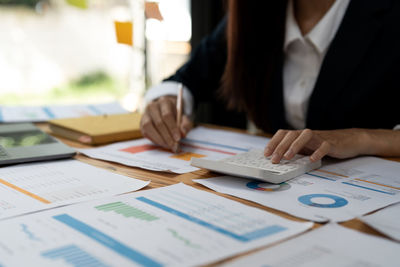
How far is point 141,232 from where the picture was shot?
441 millimetres

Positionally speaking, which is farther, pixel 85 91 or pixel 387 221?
pixel 85 91

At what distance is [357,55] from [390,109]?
0.56 ft

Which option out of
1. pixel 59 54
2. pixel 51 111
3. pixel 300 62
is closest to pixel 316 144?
pixel 300 62

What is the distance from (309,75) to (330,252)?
77cm

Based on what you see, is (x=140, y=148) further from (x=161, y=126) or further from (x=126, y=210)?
(x=126, y=210)

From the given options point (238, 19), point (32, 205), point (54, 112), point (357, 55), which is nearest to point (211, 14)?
point (238, 19)

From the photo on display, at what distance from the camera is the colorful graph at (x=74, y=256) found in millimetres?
371

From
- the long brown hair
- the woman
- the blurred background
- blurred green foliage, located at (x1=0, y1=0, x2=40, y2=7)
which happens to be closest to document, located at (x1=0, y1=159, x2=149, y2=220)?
the woman

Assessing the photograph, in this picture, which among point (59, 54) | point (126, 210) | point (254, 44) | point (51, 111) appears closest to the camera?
point (126, 210)

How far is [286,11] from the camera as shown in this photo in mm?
1177

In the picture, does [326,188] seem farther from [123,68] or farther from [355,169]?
[123,68]

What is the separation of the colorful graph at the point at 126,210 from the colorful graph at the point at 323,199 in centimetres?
20

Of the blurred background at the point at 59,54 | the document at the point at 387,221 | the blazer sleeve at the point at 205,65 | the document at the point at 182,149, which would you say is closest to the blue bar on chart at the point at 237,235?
the document at the point at 387,221

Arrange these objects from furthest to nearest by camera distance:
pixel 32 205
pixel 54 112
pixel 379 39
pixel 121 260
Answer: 1. pixel 54 112
2. pixel 379 39
3. pixel 32 205
4. pixel 121 260
